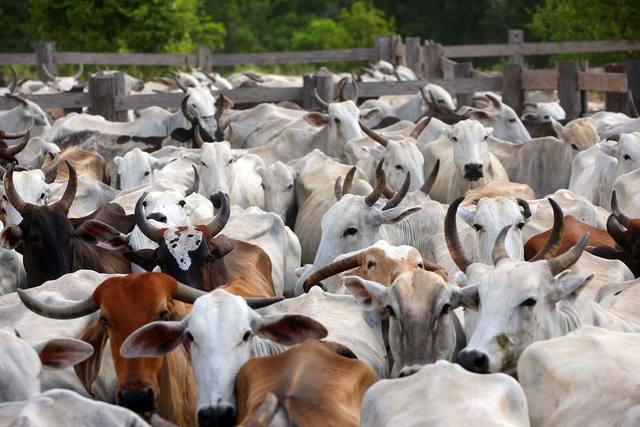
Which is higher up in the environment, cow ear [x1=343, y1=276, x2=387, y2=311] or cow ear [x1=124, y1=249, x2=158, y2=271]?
cow ear [x1=343, y1=276, x2=387, y2=311]

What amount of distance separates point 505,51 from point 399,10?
826 inches

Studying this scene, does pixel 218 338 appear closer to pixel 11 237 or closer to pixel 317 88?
pixel 11 237

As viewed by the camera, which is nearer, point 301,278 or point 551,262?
point 551,262

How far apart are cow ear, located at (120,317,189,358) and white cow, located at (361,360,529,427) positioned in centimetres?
96

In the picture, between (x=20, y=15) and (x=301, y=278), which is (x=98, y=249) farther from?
(x=20, y=15)

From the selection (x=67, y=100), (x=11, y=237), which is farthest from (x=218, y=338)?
(x=67, y=100)

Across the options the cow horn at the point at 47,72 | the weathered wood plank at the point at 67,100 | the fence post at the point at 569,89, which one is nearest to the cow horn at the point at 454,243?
the fence post at the point at 569,89

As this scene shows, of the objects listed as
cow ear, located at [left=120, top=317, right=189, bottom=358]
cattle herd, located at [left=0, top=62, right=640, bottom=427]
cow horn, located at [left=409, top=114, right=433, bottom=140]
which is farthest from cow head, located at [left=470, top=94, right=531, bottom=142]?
cow ear, located at [left=120, top=317, right=189, bottom=358]

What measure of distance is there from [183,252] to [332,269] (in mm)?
818

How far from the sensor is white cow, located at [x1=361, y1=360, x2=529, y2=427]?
4.69m

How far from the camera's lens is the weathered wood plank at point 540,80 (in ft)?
53.6

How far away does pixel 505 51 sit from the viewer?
73.3 ft

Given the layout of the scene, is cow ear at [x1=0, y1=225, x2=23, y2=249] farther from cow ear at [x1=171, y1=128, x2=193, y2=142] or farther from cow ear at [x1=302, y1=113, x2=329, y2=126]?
cow ear at [x1=171, y1=128, x2=193, y2=142]

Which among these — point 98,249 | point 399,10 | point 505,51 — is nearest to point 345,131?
point 98,249
